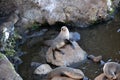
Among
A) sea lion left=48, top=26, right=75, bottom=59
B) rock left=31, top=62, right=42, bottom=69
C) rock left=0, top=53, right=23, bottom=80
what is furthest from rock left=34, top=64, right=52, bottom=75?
rock left=0, top=53, right=23, bottom=80

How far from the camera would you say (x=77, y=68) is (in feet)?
40.3

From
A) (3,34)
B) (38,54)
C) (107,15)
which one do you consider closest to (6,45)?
(3,34)

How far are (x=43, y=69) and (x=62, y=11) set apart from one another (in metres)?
5.39

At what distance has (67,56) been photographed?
12914 millimetres

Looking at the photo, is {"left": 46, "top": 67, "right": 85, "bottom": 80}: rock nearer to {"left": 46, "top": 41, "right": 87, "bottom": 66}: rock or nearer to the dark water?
the dark water

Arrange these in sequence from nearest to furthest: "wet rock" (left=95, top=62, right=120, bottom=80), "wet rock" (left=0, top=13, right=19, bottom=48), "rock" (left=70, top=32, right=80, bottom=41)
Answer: "wet rock" (left=95, top=62, right=120, bottom=80), "wet rock" (left=0, top=13, right=19, bottom=48), "rock" (left=70, top=32, right=80, bottom=41)

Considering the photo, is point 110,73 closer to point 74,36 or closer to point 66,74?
point 66,74

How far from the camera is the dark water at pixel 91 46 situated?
12250 mm

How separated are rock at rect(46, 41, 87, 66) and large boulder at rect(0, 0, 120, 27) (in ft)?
11.1

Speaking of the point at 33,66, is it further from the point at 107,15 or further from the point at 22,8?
the point at 107,15

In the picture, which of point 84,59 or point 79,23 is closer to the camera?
point 84,59

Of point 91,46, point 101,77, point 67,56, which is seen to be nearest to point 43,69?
point 67,56

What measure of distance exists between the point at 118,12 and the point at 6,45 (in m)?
6.96

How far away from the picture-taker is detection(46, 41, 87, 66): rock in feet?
41.7
